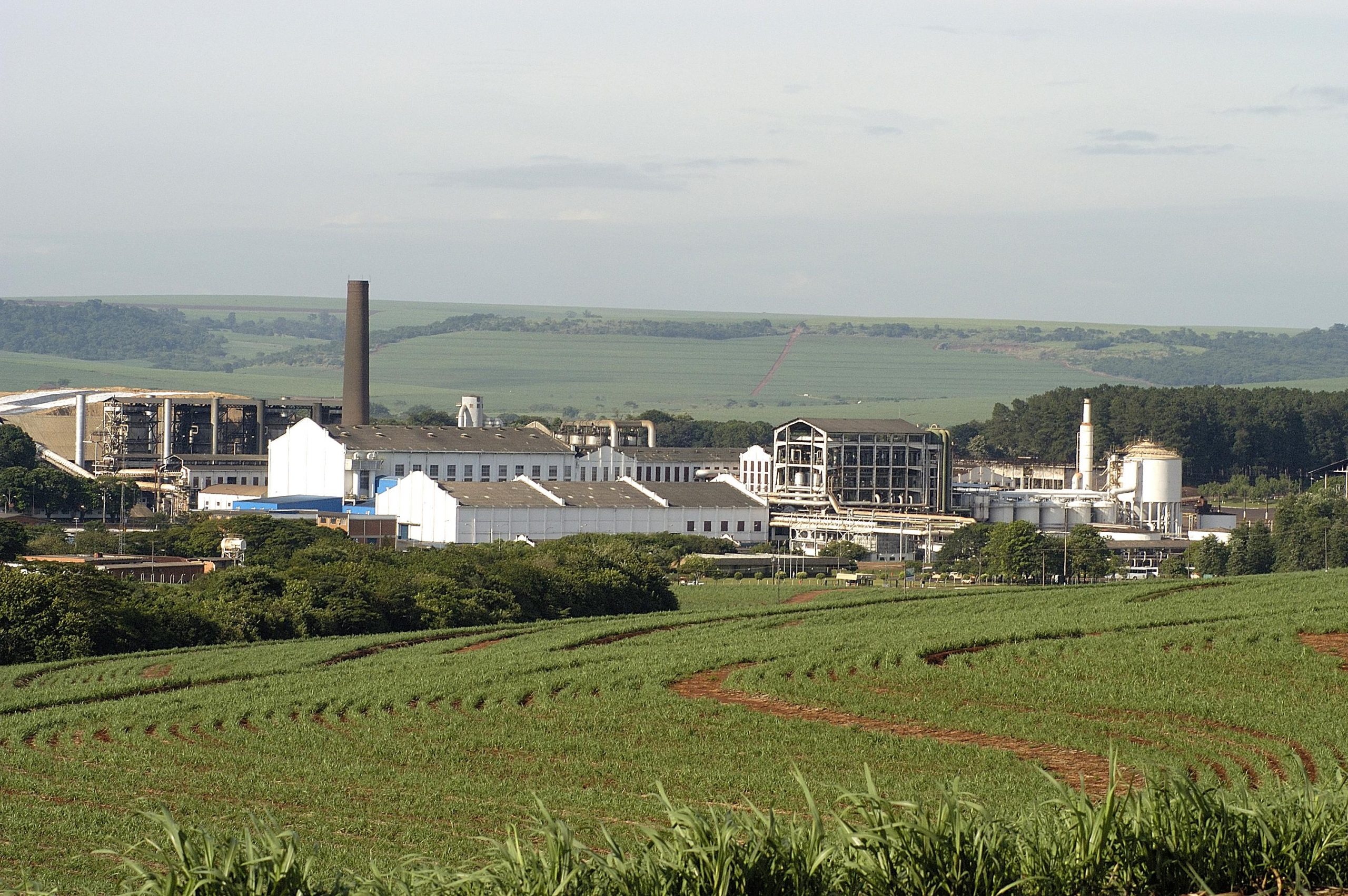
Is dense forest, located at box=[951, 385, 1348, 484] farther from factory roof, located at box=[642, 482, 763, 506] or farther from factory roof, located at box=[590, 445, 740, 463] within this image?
factory roof, located at box=[642, 482, 763, 506]

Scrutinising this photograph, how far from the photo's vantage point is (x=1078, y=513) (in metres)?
106

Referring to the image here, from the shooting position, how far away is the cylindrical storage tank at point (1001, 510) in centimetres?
10512

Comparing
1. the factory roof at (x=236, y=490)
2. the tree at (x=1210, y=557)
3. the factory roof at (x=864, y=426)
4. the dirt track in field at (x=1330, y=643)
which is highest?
the factory roof at (x=864, y=426)

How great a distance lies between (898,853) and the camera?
10641 mm

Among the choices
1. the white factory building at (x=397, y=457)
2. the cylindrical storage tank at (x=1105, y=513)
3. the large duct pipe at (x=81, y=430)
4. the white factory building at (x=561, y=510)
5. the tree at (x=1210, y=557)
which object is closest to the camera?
the tree at (x=1210, y=557)

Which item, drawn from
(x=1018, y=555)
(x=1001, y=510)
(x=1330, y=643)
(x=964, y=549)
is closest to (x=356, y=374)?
(x=1001, y=510)

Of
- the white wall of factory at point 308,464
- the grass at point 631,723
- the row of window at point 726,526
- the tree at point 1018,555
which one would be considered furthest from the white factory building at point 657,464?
the grass at point 631,723

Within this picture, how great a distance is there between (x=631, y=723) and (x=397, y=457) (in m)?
87.4

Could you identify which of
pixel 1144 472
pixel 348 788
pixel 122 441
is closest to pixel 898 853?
pixel 348 788

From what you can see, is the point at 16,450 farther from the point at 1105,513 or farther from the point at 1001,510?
the point at 1105,513

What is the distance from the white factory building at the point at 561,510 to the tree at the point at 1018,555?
23655 mm

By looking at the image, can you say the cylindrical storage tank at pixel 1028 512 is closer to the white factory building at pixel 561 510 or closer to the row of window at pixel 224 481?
the white factory building at pixel 561 510

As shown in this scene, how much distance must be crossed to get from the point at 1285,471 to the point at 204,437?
9122 cm

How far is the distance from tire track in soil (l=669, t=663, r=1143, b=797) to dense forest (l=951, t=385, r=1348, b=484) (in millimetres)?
120338
